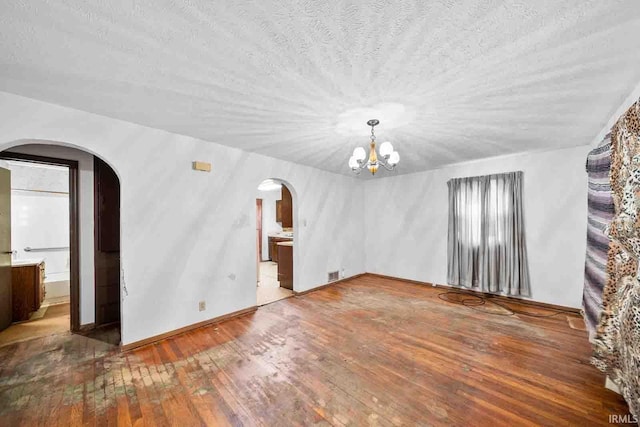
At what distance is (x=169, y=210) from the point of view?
2756 millimetres

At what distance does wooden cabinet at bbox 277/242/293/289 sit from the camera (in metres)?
4.63

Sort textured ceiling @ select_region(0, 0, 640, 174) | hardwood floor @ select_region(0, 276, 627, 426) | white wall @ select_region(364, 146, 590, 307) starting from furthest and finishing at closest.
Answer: white wall @ select_region(364, 146, 590, 307) → hardwood floor @ select_region(0, 276, 627, 426) → textured ceiling @ select_region(0, 0, 640, 174)

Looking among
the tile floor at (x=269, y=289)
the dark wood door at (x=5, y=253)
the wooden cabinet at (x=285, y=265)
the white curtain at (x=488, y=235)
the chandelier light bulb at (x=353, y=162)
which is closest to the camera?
the chandelier light bulb at (x=353, y=162)

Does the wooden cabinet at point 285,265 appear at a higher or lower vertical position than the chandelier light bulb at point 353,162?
lower

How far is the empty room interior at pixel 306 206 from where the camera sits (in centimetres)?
132

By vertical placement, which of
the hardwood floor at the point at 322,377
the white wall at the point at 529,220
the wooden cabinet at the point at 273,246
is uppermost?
the white wall at the point at 529,220

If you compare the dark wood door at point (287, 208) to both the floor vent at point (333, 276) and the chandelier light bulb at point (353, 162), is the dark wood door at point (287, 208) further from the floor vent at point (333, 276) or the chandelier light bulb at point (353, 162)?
the chandelier light bulb at point (353, 162)

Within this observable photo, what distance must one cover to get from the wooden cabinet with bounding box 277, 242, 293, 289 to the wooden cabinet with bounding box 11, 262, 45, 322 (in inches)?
139

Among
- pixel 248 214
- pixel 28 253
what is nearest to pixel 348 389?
pixel 248 214

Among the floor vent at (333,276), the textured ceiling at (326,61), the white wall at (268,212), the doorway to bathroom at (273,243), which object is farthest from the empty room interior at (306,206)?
the white wall at (268,212)

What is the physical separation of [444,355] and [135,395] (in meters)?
2.74

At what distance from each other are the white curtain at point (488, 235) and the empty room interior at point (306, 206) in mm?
32

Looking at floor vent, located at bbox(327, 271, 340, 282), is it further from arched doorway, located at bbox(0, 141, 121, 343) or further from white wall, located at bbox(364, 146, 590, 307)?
arched doorway, located at bbox(0, 141, 121, 343)

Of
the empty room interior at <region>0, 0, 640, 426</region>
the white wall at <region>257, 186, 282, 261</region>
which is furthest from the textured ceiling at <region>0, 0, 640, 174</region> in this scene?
the white wall at <region>257, 186, 282, 261</region>
